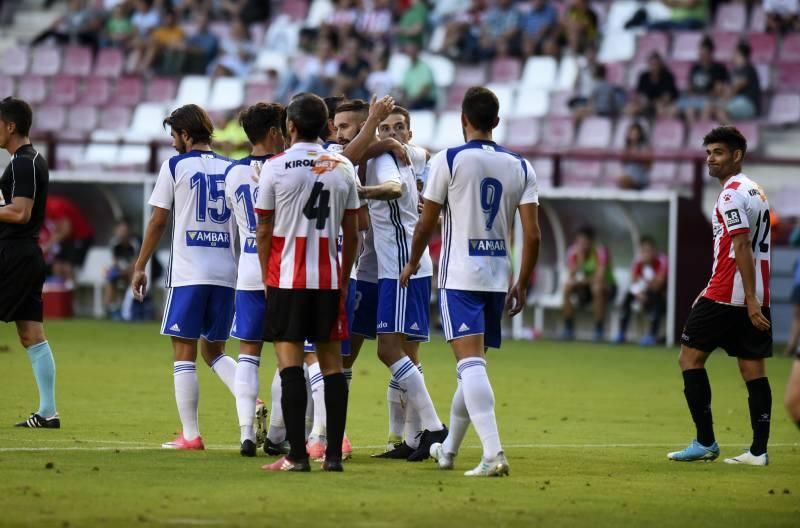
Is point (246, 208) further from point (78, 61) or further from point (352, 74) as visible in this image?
point (78, 61)

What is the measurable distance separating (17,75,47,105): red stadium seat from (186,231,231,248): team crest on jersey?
20.4m

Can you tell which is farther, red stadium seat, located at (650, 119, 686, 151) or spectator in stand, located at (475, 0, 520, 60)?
spectator in stand, located at (475, 0, 520, 60)

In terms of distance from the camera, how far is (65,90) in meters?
29.7

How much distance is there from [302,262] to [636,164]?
1446 centimetres

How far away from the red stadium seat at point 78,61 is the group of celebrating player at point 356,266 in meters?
19.7

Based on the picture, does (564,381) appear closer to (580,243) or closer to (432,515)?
(580,243)

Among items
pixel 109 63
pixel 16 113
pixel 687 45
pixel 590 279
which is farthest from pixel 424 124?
pixel 16 113

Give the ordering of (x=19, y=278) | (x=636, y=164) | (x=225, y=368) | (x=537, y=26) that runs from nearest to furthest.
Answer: (x=225, y=368) < (x=19, y=278) < (x=636, y=164) < (x=537, y=26)

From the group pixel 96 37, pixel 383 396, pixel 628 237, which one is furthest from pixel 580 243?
pixel 96 37

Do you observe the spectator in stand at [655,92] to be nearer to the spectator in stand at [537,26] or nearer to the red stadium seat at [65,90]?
the spectator in stand at [537,26]

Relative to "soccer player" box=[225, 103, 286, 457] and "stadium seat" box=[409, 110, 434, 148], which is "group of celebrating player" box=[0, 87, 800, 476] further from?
"stadium seat" box=[409, 110, 434, 148]

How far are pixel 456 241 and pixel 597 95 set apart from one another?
52.3ft

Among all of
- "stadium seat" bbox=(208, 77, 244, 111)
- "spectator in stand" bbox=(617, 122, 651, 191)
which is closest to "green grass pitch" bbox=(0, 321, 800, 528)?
"spectator in stand" bbox=(617, 122, 651, 191)

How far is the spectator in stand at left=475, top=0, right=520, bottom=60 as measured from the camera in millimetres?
26844
